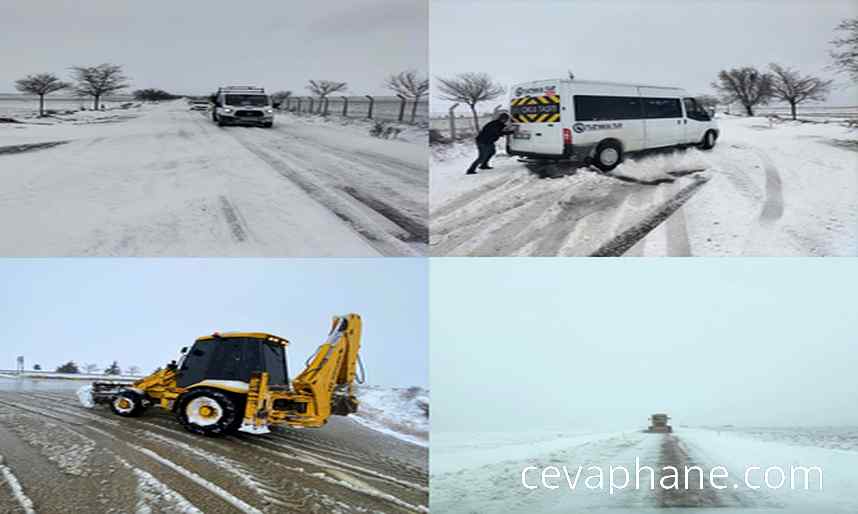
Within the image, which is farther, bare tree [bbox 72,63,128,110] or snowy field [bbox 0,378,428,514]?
bare tree [bbox 72,63,128,110]

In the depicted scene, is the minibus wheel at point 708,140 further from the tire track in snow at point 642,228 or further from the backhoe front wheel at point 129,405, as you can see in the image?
the backhoe front wheel at point 129,405

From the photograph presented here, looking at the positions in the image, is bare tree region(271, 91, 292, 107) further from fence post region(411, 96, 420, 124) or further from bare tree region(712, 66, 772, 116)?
bare tree region(712, 66, 772, 116)

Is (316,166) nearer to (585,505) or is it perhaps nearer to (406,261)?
(406,261)

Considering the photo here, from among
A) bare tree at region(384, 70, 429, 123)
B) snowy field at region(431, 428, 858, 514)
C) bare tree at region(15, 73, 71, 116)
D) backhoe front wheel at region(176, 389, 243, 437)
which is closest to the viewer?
backhoe front wheel at region(176, 389, 243, 437)

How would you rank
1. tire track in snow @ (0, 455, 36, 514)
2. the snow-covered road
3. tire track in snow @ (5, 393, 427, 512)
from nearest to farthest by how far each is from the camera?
tire track in snow @ (0, 455, 36, 514)
tire track in snow @ (5, 393, 427, 512)
the snow-covered road

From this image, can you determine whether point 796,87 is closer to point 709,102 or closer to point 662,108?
point 709,102

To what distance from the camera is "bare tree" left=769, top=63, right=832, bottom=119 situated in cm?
750

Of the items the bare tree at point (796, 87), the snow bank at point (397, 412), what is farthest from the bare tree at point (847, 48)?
the snow bank at point (397, 412)

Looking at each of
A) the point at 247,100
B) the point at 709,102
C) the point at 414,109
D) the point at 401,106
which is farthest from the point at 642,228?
the point at 247,100

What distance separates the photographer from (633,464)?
689cm

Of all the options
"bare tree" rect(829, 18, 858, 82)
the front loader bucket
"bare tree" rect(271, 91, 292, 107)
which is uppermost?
"bare tree" rect(829, 18, 858, 82)

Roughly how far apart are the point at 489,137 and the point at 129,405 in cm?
379

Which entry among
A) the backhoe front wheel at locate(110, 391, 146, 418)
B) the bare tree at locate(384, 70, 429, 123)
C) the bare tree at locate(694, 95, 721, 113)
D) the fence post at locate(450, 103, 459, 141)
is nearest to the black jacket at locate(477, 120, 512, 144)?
the fence post at locate(450, 103, 459, 141)

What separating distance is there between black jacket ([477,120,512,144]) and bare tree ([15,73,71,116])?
3.79 m
